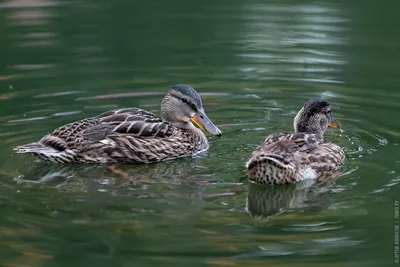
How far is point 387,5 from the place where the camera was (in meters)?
16.2

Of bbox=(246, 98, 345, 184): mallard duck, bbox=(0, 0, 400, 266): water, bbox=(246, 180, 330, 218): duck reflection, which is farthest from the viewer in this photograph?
bbox=(246, 98, 345, 184): mallard duck

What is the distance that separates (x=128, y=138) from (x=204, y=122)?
3.08ft

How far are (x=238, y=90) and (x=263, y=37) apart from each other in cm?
312

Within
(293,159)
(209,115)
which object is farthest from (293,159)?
(209,115)

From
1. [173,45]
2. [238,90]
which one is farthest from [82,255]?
[173,45]

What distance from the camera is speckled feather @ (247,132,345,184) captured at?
8.47m

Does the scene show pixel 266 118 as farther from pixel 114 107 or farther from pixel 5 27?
pixel 5 27

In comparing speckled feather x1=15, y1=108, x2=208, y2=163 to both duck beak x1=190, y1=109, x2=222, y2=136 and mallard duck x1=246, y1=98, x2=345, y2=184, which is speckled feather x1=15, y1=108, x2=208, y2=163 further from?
mallard duck x1=246, y1=98, x2=345, y2=184

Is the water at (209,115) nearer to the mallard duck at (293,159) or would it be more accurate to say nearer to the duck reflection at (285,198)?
the duck reflection at (285,198)

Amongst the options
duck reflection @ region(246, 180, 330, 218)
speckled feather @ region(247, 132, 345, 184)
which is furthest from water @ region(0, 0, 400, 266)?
speckled feather @ region(247, 132, 345, 184)

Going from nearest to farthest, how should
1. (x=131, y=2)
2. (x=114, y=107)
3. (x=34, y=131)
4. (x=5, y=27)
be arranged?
(x=34, y=131), (x=114, y=107), (x=5, y=27), (x=131, y=2)

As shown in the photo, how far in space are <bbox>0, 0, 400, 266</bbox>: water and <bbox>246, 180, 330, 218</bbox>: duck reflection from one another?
A: 19 millimetres

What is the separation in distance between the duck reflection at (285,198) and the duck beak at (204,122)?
146cm

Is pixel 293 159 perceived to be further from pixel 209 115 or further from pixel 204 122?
pixel 209 115
